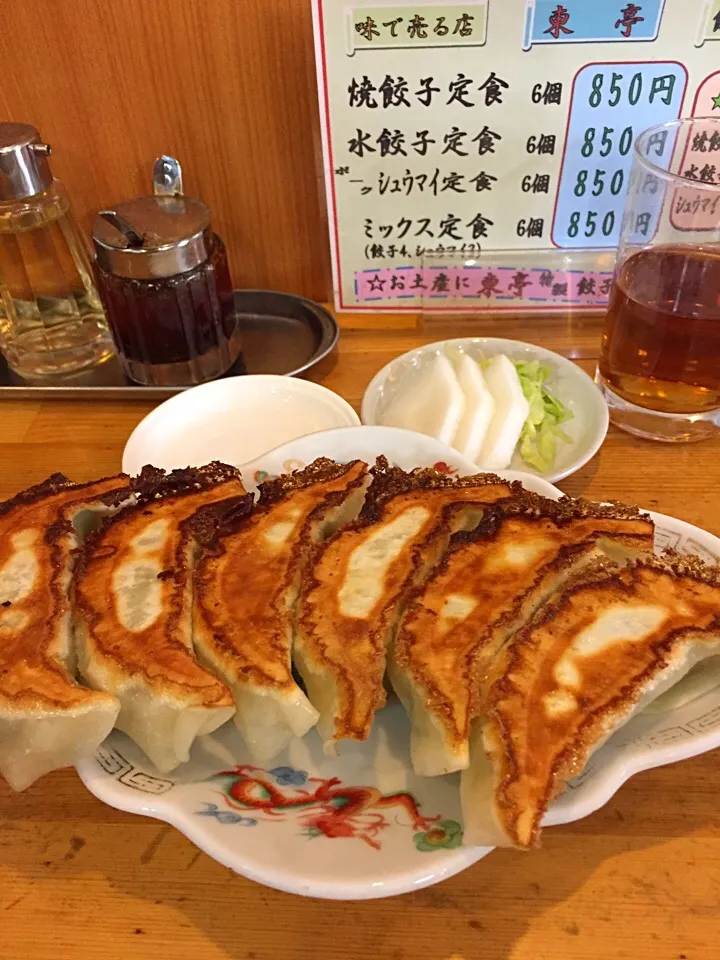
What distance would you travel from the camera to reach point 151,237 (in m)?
1.64

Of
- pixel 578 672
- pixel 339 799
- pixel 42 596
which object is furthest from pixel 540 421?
pixel 42 596

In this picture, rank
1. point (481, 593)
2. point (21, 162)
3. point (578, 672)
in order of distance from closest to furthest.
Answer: point (578, 672), point (481, 593), point (21, 162)

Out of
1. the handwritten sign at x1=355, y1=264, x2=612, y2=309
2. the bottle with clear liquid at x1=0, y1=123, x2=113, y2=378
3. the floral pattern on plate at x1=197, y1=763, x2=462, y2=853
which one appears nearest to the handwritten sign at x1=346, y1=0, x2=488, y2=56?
the handwritten sign at x1=355, y1=264, x2=612, y2=309

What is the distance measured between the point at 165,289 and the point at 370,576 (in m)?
0.94

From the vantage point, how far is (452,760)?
0.97 m

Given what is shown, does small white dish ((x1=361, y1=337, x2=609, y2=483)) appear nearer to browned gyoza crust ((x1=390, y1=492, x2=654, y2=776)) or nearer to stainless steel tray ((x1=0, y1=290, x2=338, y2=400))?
stainless steel tray ((x1=0, y1=290, x2=338, y2=400))

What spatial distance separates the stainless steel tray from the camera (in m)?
1.91

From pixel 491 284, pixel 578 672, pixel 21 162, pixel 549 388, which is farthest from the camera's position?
pixel 491 284

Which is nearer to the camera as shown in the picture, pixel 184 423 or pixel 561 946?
pixel 561 946

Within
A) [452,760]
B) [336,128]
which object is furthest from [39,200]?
[452,760]

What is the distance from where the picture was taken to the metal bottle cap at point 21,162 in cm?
161

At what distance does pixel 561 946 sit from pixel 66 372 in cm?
A: 179

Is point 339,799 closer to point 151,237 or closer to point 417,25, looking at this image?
point 151,237

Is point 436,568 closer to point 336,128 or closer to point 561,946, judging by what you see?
point 561,946
